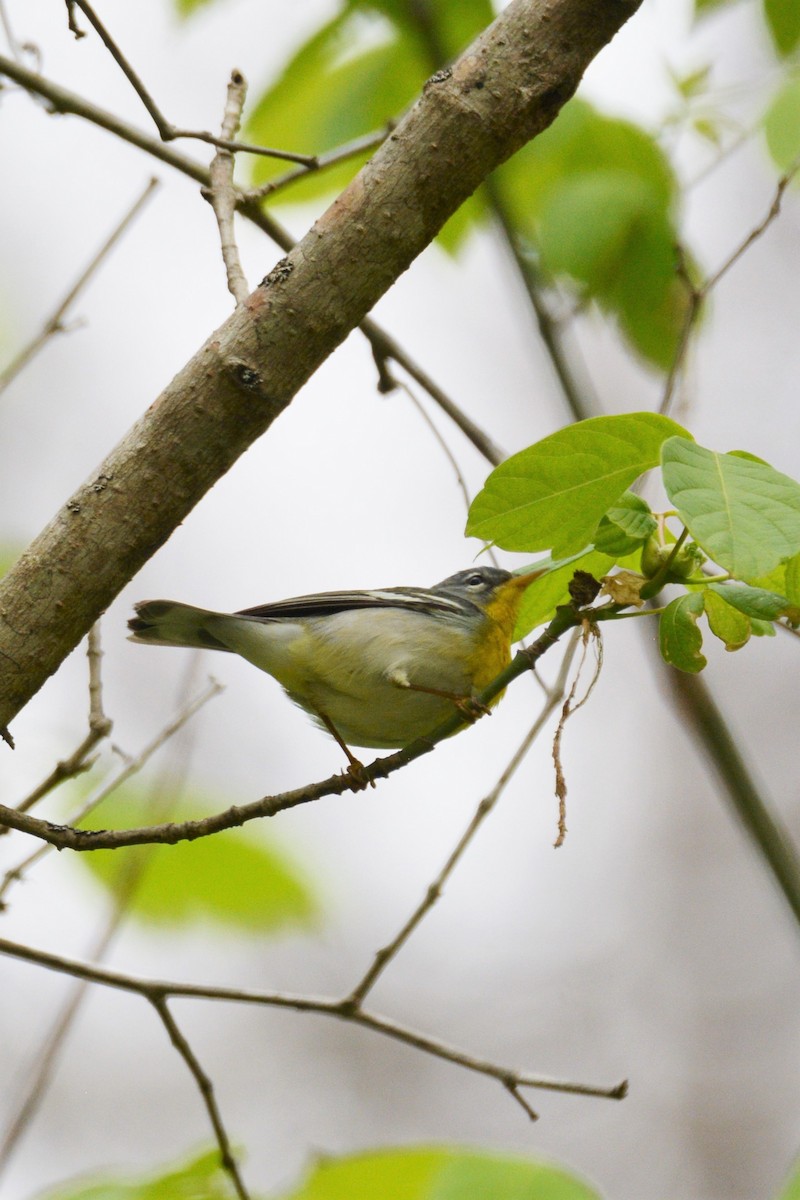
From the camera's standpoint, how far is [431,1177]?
250 cm

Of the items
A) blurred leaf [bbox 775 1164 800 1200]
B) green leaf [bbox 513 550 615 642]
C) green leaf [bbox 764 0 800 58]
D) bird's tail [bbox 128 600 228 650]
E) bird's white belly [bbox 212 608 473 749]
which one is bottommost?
blurred leaf [bbox 775 1164 800 1200]

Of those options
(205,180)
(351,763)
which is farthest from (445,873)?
(205,180)

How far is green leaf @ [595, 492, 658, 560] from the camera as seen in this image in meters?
1.83

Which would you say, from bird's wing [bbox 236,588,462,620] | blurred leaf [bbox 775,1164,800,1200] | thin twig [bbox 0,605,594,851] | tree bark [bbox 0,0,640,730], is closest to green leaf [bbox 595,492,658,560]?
thin twig [bbox 0,605,594,851]

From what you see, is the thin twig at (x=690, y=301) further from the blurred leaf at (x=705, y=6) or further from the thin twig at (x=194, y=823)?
the thin twig at (x=194, y=823)

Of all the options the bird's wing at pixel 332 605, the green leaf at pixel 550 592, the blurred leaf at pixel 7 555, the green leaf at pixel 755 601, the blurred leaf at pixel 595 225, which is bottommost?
the green leaf at pixel 755 601

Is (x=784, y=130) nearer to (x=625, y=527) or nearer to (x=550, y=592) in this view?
(x=550, y=592)

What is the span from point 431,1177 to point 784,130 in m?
2.89

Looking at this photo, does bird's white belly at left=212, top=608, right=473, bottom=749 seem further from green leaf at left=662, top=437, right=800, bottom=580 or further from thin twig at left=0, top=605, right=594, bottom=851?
green leaf at left=662, top=437, right=800, bottom=580

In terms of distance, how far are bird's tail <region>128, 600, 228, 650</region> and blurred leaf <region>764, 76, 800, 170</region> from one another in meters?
2.24

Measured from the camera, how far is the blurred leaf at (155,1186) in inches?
91.7

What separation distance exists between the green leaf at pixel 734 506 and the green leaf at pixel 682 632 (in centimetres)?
36

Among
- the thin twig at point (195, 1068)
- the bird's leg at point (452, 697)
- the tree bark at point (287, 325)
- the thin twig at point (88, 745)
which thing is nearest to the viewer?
the tree bark at point (287, 325)

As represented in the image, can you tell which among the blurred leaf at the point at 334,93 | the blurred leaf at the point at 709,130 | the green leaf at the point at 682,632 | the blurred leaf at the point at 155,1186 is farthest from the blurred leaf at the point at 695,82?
the blurred leaf at the point at 155,1186
